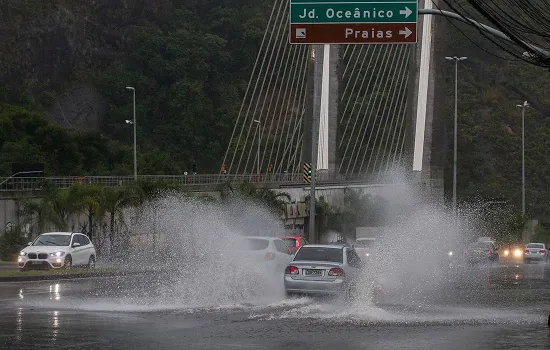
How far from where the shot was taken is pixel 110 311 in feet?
78.6

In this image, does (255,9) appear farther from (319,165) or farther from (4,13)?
(319,165)

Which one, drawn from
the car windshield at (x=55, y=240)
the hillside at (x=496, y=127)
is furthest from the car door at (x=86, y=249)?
the hillside at (x=496, y=127)

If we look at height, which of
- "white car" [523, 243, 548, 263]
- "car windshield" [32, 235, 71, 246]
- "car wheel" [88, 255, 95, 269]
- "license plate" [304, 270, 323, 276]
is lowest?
"white car" [523, 243, 548, 263]

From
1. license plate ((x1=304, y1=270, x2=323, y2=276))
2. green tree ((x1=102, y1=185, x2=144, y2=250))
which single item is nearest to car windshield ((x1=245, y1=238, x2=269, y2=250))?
license plate ((x1=304, y1=270, x2=323, y2=276))

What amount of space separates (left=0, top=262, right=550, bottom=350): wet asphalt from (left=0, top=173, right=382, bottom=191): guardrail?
24.3 m

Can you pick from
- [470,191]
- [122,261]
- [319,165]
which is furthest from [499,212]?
[122,261]

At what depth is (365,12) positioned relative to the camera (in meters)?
29.2

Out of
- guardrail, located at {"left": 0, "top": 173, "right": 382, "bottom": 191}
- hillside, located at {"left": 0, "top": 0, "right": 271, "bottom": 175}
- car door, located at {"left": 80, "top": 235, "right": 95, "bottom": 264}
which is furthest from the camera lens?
hillside, located at {"left": 0, "top": 0, "right": 271, "bottom": 175}

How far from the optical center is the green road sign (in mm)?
29188

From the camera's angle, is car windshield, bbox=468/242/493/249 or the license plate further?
car windshield, bbox=468/242/493/249

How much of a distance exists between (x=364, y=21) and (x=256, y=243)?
7100 mm

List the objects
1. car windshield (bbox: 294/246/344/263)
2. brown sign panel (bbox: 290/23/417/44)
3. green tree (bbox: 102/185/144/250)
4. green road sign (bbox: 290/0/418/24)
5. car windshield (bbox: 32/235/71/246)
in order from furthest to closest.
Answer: green tree (bbox: 102/185/144/250), car windshield (bbox: 32/235/71/246), green road sign (bbox: 290/0/418/24), brown sign panel (bbox: 290/23/417/44), car windshield (bbox: 294/246/344/263)

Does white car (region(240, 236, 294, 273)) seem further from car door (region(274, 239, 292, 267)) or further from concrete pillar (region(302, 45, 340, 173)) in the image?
concrete pillar (region(302, 45, 340, 173))

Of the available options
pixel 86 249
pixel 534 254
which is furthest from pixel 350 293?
pixel 534 254
